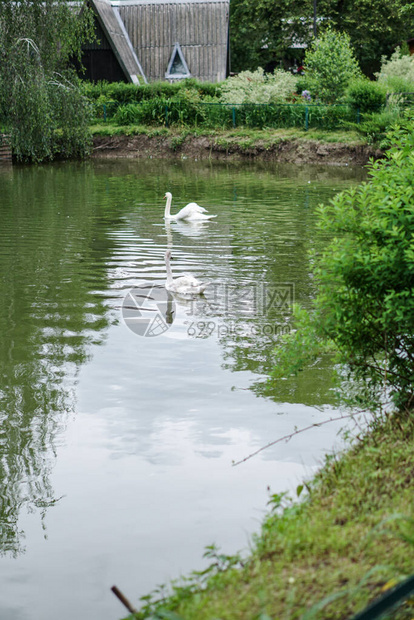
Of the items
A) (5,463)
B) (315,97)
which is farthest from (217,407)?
(315,97)

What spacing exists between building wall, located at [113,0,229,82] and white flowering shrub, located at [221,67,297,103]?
238 inches

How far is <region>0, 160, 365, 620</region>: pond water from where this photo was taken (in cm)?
547

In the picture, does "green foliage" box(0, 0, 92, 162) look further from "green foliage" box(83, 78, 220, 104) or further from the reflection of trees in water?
"green foliage" box(83, 78, 220, 104)

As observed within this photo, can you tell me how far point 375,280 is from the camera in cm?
623

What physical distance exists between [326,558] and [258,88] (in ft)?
109

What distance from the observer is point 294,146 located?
32750mm

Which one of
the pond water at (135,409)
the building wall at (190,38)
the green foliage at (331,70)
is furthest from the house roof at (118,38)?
the pond water at (135,409)

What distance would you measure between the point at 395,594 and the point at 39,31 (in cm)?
2573

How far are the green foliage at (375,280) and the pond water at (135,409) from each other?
0.97 m

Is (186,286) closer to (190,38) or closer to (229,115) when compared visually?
(229,115)

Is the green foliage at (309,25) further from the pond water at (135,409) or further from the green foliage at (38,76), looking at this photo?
the pond water at (135,409)

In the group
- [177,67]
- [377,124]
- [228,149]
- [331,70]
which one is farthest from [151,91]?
[377,124]

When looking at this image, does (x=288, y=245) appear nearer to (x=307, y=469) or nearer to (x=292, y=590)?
(x=307, y=469)

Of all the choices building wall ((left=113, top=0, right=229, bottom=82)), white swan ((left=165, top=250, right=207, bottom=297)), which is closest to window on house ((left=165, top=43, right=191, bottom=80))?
building wall ((left=113, top=0, right=229, bottom=82))
